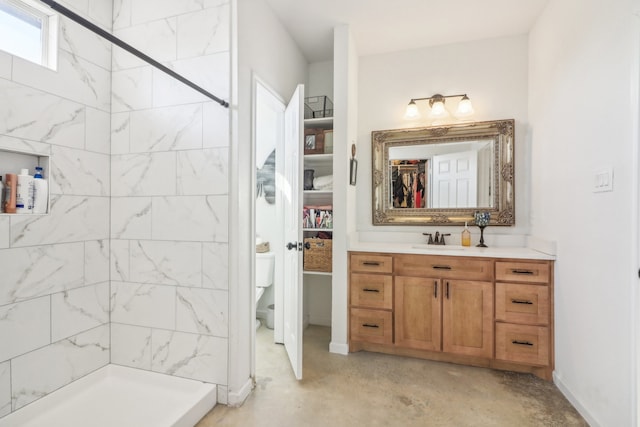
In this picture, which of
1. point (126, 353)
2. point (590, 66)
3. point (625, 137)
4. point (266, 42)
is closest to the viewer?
point (625, 137)

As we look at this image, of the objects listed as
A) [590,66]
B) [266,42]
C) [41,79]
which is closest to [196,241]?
[41,79]

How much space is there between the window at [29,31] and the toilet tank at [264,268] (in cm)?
208

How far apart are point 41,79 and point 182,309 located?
153cm

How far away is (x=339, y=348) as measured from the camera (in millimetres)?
2674

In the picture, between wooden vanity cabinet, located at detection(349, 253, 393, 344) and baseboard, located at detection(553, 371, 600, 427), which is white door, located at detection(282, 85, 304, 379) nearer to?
wooden vanity cabinet, located at detection(349, 253, 393, 344)

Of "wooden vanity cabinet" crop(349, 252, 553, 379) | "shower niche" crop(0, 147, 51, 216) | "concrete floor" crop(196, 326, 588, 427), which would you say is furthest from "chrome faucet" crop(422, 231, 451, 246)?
"shower niche" crop(0, 147, 51, 216)

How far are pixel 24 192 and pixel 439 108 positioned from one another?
3060 mm

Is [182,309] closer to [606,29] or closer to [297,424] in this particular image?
[297,424]

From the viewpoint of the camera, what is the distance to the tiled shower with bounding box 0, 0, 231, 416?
1778 mm

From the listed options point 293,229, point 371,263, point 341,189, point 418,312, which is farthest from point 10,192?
point 418,312

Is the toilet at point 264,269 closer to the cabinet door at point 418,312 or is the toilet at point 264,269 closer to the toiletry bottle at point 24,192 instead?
the cabinet door at point 418,312

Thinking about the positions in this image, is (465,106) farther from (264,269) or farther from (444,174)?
(264,269)

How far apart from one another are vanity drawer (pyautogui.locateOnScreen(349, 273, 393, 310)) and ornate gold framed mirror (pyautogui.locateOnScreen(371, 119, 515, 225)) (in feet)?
2.26

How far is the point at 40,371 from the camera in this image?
177 cm
